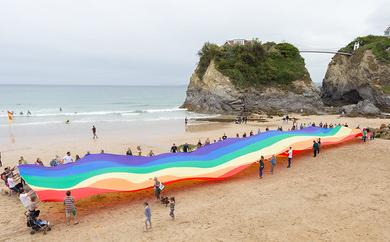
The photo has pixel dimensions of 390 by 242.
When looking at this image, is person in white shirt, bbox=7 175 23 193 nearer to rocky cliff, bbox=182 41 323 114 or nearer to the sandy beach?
the sandy beach

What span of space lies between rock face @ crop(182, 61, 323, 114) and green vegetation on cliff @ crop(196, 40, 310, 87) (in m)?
1.31

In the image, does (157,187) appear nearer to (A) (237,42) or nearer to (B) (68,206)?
(B) (68,206)

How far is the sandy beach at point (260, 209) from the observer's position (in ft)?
34.0

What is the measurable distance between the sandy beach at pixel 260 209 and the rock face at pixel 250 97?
30155 millimetres

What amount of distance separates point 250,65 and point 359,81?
664 inches

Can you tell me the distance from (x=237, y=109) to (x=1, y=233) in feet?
133

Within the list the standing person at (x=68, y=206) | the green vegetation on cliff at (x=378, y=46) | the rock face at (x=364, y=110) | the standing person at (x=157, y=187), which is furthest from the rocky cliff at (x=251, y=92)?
the standing person at (x=68, y=206)

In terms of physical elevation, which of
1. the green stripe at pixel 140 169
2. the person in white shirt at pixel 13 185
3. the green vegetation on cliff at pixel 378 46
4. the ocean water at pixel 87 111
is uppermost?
the green vegetation on cliff at pixel 378 46

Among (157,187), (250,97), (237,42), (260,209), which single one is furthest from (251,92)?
(260,209)

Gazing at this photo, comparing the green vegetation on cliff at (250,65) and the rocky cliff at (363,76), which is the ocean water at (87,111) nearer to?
the green vegetation on cliff at (250,65)

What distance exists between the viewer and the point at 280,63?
56.9 metres

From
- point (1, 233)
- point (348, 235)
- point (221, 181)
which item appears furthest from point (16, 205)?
point (348, 235)

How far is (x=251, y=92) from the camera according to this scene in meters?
50.8

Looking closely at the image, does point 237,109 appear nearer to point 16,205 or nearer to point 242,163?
point 242,163
